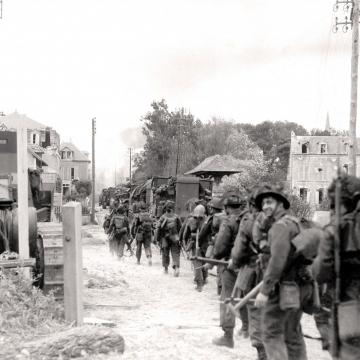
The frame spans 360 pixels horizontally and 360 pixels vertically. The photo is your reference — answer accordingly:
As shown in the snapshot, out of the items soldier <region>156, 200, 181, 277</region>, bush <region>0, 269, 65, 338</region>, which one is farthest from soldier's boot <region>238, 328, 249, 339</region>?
soldier <region>156, 200, 181, 277</region>

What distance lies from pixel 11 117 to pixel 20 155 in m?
0.48

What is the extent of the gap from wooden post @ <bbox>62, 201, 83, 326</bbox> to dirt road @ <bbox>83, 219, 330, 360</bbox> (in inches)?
25.6

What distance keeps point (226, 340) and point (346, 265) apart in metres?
3.18

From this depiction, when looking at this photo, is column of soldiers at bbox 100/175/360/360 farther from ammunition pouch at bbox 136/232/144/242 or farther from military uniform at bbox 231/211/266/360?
ammunition pouch at bbox 136/232/144/242

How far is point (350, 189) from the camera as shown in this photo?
5.39 m

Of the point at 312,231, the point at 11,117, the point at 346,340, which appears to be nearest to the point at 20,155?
the point at 11,117

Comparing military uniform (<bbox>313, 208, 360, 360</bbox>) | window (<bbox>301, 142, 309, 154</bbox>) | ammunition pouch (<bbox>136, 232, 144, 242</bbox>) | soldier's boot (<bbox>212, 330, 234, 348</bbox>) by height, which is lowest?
soldier's boot (<bbox>212, 330, 234, 348</bbox>)

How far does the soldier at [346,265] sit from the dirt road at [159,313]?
2.47 metres

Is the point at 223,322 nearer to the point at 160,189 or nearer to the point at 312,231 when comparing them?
the point at 312,231

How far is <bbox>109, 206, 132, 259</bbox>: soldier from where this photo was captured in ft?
68.6

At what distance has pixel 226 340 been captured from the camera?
815cm

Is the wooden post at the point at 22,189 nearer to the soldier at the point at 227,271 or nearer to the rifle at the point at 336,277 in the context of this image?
the soldier at the point at 227,271

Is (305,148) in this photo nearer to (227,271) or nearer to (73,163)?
(73,163)

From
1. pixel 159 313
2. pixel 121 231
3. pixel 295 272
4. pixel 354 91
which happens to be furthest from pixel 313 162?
pixel 295 272
